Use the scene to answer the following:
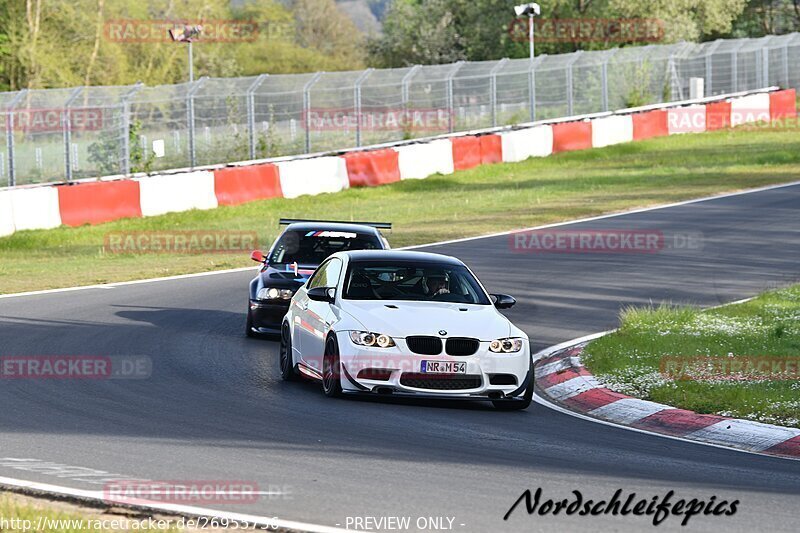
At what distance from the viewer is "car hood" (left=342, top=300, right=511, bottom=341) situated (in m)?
11.6

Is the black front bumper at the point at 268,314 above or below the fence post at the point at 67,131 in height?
below

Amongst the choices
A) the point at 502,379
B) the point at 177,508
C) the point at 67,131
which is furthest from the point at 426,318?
the point at 67,131

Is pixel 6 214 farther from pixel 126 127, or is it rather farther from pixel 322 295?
pixel 322 295

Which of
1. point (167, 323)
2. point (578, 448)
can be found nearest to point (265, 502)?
point (578, 448)

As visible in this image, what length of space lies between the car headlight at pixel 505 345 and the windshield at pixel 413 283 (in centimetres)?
95

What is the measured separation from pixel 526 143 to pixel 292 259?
2381 centimetres

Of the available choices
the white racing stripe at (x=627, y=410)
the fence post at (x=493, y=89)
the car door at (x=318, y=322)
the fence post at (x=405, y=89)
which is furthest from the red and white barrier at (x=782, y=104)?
the white racing stripe at (x=627, y=410)

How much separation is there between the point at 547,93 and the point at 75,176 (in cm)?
1730

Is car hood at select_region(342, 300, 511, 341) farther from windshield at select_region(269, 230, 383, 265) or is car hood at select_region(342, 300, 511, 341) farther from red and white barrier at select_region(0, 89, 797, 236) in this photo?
red and white barrier at select_region(0, 89, 797, 236)

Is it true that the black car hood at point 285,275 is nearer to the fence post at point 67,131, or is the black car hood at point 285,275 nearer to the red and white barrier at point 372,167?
the fence post at point 67,131

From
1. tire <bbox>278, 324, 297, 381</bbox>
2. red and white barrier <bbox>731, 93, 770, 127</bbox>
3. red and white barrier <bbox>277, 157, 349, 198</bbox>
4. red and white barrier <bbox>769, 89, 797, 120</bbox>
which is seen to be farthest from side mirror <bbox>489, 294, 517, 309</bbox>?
red and white barrier <bbox>769, 89, 797, 120</bbox>

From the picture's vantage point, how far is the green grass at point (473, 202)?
78.9 ft

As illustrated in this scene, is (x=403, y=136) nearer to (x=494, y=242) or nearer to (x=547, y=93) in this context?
(x=547, y=93)

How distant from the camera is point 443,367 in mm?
11500
